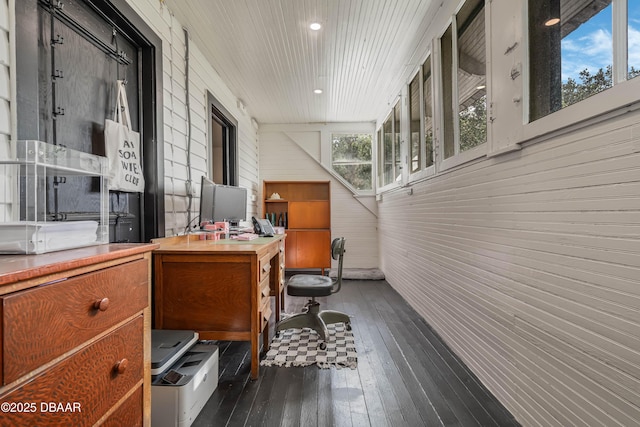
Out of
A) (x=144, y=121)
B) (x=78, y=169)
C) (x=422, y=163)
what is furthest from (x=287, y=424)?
(x=422, y=163)

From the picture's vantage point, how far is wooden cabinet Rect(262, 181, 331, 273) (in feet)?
16.6

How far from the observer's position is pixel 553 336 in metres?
1.25

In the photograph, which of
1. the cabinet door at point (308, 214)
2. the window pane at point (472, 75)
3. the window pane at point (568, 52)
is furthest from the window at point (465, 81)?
the cabinet door at point (308, 214)

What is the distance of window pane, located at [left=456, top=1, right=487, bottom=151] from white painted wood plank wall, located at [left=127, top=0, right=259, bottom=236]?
2.19 meters

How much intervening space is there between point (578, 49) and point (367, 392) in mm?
1908

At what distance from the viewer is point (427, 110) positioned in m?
2.82

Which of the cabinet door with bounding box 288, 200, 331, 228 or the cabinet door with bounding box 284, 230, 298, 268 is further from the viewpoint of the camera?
the cabinet door with bounding box 288, 200, 331, 228

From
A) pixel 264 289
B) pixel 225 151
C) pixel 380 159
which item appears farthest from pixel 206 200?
pixel 380 159

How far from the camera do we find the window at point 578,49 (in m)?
0.95

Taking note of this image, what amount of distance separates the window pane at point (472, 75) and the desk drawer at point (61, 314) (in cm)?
196

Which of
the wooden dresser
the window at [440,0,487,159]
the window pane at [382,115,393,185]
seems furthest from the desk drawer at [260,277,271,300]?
→ the window pane at [382,115,393,185]

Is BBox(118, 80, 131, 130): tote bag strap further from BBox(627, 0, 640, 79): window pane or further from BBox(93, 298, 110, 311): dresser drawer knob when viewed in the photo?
BBox(627, 0, 640, 79): window pane

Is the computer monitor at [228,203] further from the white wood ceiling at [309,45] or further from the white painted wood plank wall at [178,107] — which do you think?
the white wood ceiling at [309,45]

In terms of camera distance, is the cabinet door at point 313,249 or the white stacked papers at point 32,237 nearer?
the white stacked papers at point 32,237
